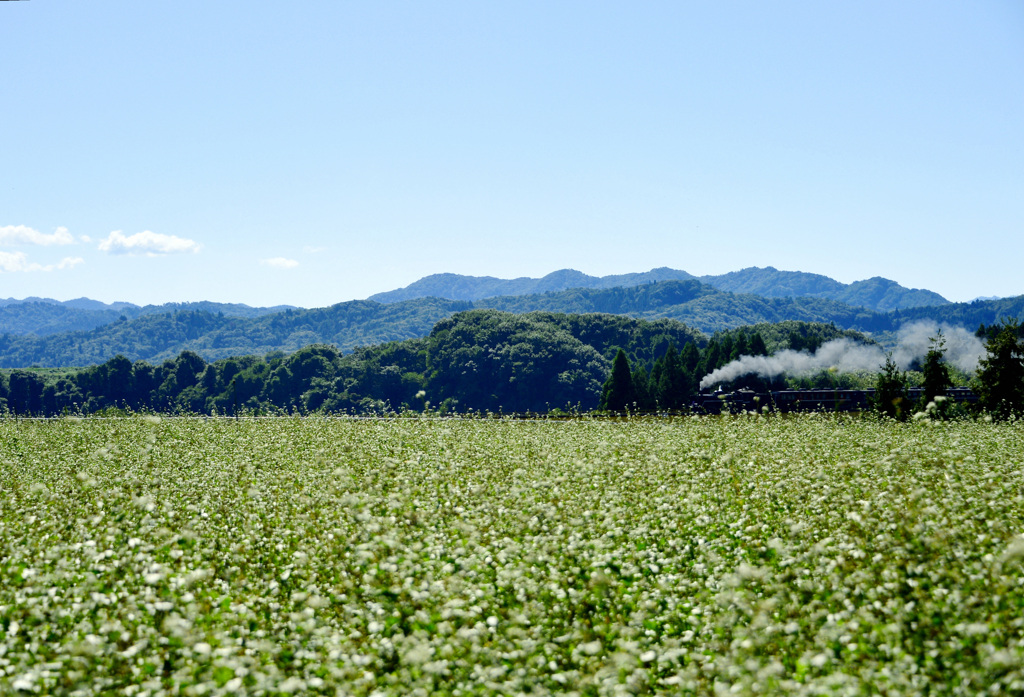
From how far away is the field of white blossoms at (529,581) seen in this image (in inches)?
195

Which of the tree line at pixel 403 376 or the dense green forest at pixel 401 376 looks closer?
the tree line at pixel 403 376

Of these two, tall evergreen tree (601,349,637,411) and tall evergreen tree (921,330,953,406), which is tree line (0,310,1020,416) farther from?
tall evergreen tree (921,330,953,406)

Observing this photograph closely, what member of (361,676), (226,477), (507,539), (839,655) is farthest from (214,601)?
(226,477)

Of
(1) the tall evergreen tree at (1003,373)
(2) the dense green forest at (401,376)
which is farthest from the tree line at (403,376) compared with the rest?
(1) the tall evergreen tree at (1003,373)

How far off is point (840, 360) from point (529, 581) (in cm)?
7803

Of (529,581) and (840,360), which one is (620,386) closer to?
(840,360)

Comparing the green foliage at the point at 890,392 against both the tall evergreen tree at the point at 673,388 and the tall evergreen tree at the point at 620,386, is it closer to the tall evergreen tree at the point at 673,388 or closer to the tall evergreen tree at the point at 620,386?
the tall evergreen tree at the point at 673,388

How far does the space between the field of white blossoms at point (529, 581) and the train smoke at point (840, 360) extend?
141ft

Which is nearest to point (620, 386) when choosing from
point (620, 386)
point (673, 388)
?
point (620, 386)

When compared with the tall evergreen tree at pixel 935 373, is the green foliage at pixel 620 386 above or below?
below

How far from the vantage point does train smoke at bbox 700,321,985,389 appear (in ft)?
190

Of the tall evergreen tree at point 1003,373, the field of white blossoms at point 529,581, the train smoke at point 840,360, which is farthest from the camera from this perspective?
Result: the train smoke at point 840,360

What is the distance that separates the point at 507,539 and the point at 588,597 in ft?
4.06

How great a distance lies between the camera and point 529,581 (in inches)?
254
